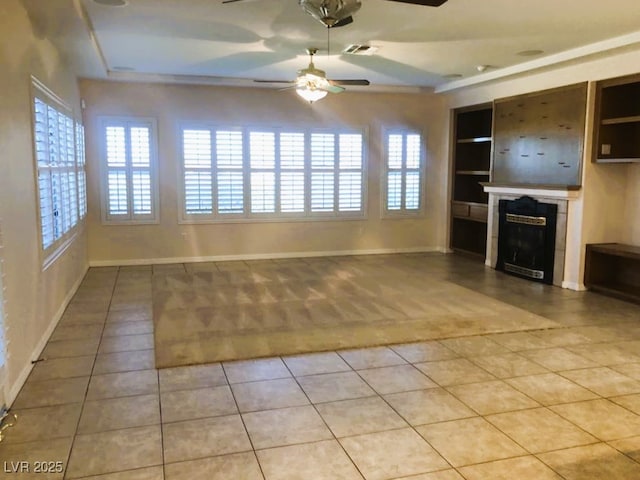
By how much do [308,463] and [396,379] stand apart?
1150mm

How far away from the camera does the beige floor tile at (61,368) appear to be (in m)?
3.51

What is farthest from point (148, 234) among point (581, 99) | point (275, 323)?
point (581, 99)

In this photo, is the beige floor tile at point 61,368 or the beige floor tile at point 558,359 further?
the beige floor tile at point 558,359

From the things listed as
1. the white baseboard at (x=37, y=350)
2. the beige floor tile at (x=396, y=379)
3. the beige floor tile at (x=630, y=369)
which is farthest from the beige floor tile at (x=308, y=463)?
the beige floor tile at (x=630, y=369)

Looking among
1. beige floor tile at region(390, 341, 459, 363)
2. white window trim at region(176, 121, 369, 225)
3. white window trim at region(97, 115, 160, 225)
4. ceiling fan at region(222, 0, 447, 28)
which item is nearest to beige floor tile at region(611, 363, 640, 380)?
beige floor tile at region(390, 341, 459, 363)

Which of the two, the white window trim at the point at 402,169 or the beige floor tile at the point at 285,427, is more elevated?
the white window trim at the point at 402,169

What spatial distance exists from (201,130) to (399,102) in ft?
10.6

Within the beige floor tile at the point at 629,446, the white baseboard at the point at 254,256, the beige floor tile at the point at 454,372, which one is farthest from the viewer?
the white baseboard at the point at 254,256

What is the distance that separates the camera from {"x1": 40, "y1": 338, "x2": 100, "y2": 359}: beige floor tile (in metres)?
3.90

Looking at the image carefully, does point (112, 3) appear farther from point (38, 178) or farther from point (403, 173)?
point (403, 173)

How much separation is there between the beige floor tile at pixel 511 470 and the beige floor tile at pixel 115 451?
1500mm

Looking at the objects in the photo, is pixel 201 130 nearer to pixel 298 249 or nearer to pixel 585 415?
pixel 298 249

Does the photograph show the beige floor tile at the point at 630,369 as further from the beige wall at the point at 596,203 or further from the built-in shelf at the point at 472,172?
the built-in shelf at the point at 472,172

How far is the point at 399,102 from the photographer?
334 inches
